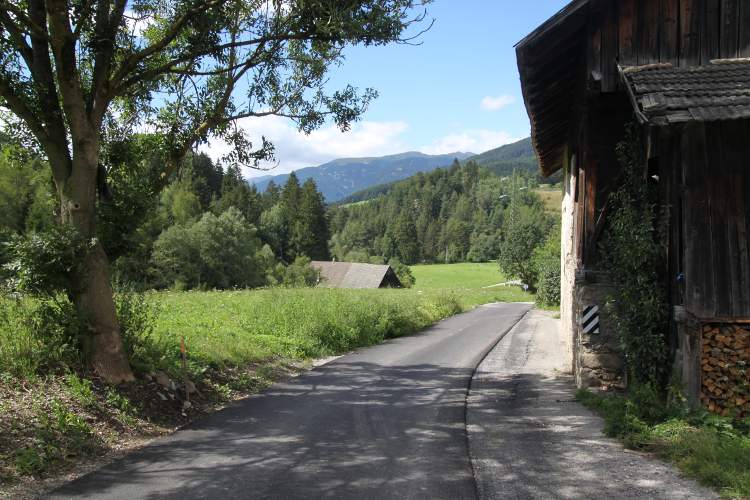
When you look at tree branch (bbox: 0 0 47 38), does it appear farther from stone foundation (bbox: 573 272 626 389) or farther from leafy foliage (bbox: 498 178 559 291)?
leafy foliage (bbox: 498 178 559 291)

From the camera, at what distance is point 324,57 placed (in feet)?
36.3

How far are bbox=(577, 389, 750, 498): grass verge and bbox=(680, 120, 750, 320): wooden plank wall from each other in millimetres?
1353

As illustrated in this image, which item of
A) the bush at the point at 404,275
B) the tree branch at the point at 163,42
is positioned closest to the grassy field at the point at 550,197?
the bush at the point at 404,275

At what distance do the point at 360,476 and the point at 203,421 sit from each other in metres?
3.37

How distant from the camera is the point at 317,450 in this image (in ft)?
23.1

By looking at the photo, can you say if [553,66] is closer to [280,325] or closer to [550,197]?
[280,325]

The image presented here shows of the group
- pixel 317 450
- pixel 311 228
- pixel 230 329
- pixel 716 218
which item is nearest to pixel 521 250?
pixel 311 228

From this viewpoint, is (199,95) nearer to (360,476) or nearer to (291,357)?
(291,357)

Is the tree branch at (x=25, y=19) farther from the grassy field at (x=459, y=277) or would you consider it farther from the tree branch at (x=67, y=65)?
the grassy field at (x=459, y=277)

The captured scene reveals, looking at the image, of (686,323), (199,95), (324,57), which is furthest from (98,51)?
(686,323)

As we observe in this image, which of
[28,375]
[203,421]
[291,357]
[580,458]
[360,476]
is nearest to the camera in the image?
[360,476]

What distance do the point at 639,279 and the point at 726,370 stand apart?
5.38ft

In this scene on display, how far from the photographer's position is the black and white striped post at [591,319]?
10.3 m

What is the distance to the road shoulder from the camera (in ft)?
18.7
